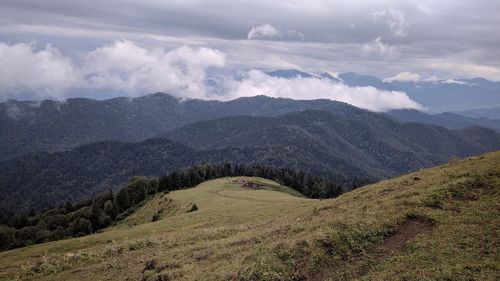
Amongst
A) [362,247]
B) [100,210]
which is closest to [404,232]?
[362,247]

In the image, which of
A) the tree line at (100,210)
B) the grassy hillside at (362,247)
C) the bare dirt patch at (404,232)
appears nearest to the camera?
the grassy hillside at (362,247)

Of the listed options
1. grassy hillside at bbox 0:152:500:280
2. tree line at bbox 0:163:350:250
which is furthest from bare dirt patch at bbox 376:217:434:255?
tree line at bbox 0:163:350:250

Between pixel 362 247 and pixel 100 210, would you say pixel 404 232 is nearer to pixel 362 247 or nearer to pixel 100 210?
pixel 362 247

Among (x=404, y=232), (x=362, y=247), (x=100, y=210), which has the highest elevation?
(x=404, y=232)

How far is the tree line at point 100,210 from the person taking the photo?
126194 millimetres

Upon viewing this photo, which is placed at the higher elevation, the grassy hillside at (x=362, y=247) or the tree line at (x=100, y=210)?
the grassy hillside at (x=362, y=247)

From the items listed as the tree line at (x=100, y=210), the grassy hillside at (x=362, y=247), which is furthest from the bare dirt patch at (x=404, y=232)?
the tree line at (x=100, y=210)

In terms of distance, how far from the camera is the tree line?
126194 millimetres

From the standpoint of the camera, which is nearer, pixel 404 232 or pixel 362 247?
pixel 362 247

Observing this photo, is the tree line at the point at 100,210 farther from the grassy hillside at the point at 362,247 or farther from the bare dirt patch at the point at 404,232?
the bare dirt patch at the point at 404,232

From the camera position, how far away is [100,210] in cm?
14075

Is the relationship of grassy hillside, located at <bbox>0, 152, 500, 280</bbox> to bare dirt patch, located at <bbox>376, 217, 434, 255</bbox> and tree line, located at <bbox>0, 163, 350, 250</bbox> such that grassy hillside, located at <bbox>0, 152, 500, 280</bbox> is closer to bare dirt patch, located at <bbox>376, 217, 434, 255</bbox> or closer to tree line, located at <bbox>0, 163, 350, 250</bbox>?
bare dirt patch, located at <bbox>376, 217, 434, 255</bbox>

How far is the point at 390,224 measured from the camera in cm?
2897

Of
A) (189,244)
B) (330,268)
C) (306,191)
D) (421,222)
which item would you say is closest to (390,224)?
(421,222)
